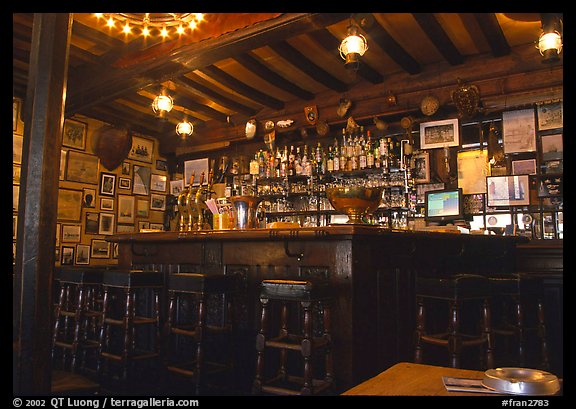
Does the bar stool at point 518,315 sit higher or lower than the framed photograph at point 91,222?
lower

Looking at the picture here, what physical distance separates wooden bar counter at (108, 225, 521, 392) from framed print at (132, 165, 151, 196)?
4342 millimetres

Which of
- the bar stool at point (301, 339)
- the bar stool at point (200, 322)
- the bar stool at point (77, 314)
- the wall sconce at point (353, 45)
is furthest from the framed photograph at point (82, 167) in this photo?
the bar stool at point (301, 339)

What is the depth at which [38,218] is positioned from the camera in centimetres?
202

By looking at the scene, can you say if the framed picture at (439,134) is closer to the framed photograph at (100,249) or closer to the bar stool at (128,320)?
the bar stool at (128,320)

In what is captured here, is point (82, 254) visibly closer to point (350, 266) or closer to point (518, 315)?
point (350, 266)

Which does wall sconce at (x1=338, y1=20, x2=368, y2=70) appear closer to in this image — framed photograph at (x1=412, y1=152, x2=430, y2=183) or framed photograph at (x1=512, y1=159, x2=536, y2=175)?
framed photograph at (x1=412, y1=152, x2=430, y2=183)

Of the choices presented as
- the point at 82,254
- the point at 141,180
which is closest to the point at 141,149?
the point at 141,180

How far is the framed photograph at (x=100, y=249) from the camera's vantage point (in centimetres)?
746

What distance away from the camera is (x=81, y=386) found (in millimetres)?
3592

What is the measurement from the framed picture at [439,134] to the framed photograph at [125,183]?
485 cm

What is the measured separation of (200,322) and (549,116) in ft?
15.6

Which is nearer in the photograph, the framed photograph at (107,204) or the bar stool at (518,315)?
the bar stool at (518,315)
